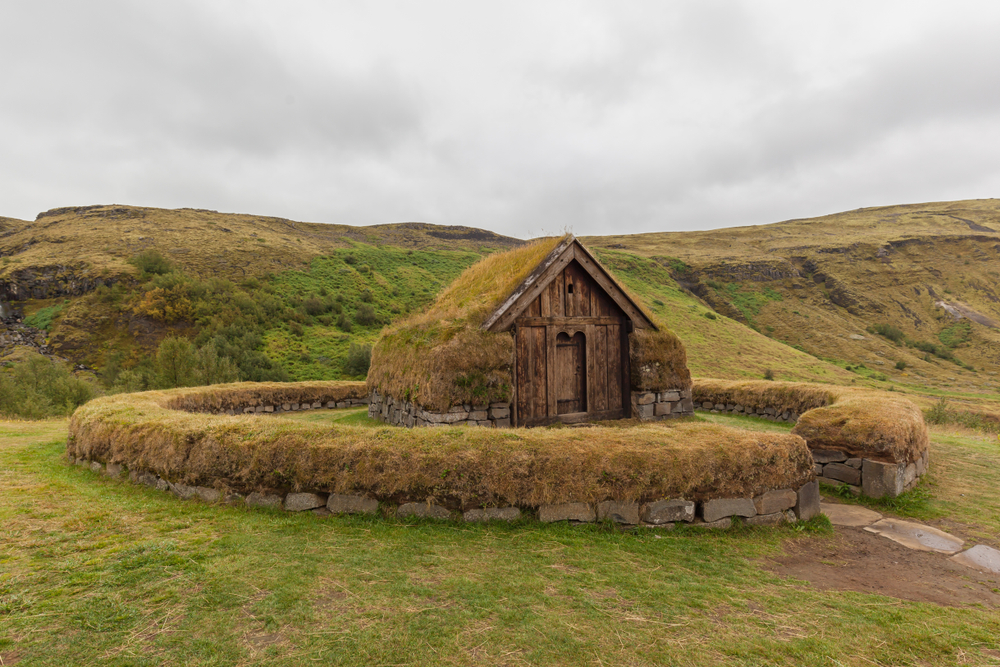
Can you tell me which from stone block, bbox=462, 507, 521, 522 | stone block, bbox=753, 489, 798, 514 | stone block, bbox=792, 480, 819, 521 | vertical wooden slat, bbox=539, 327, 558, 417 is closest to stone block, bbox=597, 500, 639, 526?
stone block, bbox=462, 507, 521, 522

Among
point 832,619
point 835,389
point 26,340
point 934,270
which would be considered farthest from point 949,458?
point 934,270

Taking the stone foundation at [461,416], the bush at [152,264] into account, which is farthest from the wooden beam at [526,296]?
the bush at [152,264]

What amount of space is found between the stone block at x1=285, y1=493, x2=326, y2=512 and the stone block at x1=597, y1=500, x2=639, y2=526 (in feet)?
12.5

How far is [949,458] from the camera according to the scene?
36.5 ft

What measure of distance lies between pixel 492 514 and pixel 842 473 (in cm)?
696

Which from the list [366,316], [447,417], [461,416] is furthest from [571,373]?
[366,316]

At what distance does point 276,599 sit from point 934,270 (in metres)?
89.4

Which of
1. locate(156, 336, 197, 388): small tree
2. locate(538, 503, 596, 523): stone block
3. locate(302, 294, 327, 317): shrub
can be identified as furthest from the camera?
locate(302, 294, 327, 317): shrub

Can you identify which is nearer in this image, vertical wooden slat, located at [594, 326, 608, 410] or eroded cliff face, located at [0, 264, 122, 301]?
vertical wooden slat, located at [594, 326, 608, 410]

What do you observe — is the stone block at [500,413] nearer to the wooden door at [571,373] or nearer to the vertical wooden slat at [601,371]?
the wooden door at [571,373]

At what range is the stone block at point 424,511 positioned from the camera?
614cm

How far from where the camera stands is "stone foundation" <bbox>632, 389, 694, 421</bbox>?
529 inches

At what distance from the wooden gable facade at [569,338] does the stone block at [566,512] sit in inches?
215

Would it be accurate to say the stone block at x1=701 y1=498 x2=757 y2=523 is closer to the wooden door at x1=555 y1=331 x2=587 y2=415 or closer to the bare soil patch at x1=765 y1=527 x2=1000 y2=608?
the bare soil patch at x1=765 y1=527 x2=1000 y2=608
